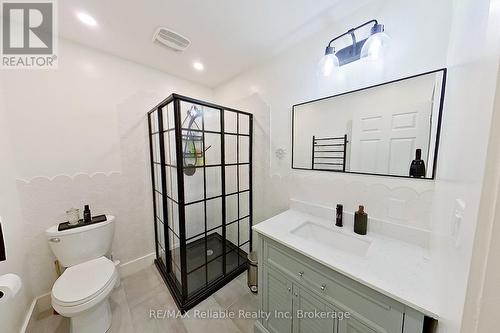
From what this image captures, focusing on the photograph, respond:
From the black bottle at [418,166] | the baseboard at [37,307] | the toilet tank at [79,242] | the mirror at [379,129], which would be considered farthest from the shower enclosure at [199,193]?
the black bottle at [418,166]

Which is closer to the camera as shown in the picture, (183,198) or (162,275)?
(183,198)

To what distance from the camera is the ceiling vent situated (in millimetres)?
1363

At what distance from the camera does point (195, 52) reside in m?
1.63

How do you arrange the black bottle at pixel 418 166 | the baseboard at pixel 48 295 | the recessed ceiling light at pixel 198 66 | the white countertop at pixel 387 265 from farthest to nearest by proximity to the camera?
the recessed ceiling light at pixel 198 66 < the baseboard at pixel 48 295 < the black bottle at pixel 418 166 < the white countertop at pixel 387 265

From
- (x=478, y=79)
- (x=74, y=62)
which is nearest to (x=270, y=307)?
(x=478, y=79)

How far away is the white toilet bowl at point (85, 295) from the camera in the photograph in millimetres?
1111

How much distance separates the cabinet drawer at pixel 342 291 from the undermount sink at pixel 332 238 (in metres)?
0.16

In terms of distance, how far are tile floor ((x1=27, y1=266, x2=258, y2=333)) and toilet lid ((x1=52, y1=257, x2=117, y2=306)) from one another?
15.5 inches

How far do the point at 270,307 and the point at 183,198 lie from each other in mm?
1016

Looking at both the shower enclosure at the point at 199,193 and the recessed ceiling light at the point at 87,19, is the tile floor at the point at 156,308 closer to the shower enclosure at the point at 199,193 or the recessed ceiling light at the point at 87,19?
the shower enclosure at the point at 199,193

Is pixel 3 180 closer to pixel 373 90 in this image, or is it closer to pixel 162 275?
pixel 162 275

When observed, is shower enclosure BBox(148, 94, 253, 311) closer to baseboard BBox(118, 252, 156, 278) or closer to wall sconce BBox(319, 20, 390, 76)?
baseboard BBox(118, 252, 156, 278)

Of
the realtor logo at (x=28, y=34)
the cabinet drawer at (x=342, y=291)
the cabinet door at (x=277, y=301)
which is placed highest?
the realtor logo at (x=28, y=34)

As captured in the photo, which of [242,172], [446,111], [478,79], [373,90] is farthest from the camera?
[242,172]
